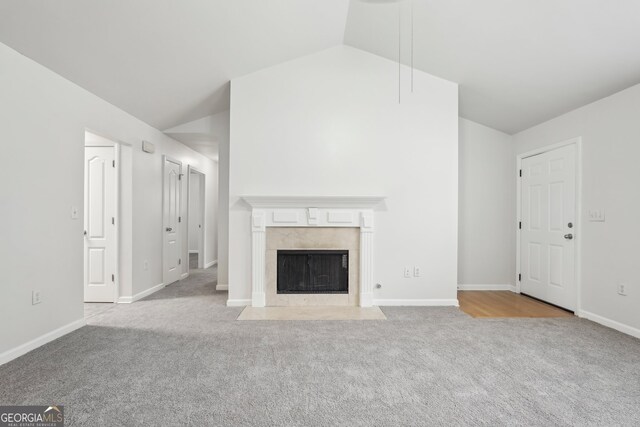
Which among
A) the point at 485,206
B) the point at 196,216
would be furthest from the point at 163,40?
the point at 196,216

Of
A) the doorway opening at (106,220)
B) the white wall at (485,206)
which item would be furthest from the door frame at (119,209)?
the white wall at (485,206)

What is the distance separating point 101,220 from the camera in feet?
12.9

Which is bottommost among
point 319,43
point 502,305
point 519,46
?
point 502,305

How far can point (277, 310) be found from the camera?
3668 mm

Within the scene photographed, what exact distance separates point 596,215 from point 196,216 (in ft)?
27.5

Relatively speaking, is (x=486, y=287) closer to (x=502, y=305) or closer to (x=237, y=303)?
(x=502, y=305)

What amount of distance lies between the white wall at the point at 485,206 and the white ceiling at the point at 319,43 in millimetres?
595

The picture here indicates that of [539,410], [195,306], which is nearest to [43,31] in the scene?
[195,306]

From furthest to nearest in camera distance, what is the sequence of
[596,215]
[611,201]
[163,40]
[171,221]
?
[171,221] → [596,215] → [611,201] → [163,40]

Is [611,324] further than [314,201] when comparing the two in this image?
No

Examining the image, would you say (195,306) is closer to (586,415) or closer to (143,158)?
(143,158)

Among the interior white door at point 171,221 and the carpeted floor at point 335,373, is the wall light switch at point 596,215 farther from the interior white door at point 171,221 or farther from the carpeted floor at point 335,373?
the interior white door at point 171,221

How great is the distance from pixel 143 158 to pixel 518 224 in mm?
5436

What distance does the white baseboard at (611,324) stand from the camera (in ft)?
9.55
